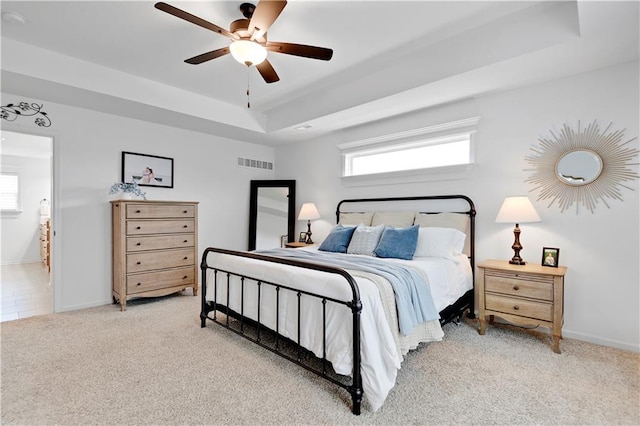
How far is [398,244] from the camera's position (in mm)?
3166

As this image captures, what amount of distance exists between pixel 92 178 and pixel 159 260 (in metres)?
1.30

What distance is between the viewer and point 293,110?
447cm

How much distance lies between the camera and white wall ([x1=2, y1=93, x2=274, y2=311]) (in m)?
3.72

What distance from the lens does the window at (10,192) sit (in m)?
7.06

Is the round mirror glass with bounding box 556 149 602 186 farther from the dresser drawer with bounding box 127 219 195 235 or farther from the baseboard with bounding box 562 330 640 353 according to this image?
the dresser drawer with bounding box 127 219 195 235

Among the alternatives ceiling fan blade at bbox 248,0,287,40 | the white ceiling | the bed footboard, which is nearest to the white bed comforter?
the bed footboard

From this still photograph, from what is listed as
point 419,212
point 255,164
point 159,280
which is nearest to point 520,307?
point 419,212

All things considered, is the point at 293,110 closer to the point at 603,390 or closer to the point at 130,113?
the point at 130,113

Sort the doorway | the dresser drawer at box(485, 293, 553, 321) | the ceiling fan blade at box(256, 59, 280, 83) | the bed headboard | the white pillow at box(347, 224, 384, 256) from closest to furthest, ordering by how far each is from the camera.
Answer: the ceiling fan blade at box(256, 59, 280, 83)
the dresser drawer at box(485, 293, 553, 321)
the white pillow at box(347, 224, 384, 256)
the bed headboard
the doorway

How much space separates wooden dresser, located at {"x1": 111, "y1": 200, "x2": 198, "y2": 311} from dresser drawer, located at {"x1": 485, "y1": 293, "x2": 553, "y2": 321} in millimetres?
3592

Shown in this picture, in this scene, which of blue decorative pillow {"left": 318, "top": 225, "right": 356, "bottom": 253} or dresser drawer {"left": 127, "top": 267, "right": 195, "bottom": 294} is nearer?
blue decorative pillow {"left": 318, "top": 225, "right": 356, "bottom": 253}

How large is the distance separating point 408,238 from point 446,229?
0.45 m

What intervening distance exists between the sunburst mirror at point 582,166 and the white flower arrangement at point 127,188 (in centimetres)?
450

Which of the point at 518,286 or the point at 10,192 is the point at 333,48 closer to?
the point at 518,286
